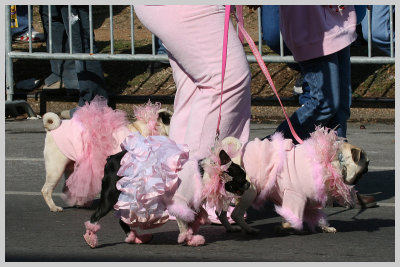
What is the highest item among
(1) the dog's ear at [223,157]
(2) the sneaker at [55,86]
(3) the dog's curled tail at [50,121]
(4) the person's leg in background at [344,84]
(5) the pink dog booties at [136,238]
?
(4) the person's leg in background at [344,84]

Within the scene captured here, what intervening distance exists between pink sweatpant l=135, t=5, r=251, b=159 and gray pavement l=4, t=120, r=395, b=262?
600 mm

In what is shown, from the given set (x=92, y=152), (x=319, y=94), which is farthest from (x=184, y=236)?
(x=319, y=94)

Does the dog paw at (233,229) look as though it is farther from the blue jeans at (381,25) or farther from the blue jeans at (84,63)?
Answer: the blue jeans at (84,63)

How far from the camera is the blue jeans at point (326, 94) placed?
19.8 feet

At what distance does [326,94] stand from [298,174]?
3.84ft

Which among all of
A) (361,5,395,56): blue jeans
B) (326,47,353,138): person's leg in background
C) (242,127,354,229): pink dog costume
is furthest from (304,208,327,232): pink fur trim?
(361,5,395,56): blue jeans

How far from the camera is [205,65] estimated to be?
5152 mm

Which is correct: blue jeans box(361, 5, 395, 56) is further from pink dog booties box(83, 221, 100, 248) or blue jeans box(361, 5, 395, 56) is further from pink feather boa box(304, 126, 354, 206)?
pink dog booties box(83, 221, 100, 248)

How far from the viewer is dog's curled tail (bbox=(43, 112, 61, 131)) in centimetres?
596

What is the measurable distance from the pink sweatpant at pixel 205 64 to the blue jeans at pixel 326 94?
2.96 ft

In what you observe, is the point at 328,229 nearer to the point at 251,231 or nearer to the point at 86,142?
the point at 251,231

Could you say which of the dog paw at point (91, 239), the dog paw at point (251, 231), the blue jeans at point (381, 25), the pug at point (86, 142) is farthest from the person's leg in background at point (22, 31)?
the dog paw at point (91, 239)

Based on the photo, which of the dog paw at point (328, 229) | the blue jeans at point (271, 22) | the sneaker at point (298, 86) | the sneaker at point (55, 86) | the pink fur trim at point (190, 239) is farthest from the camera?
the sneaker at point (55, 86)

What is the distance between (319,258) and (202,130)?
45.6 inches
